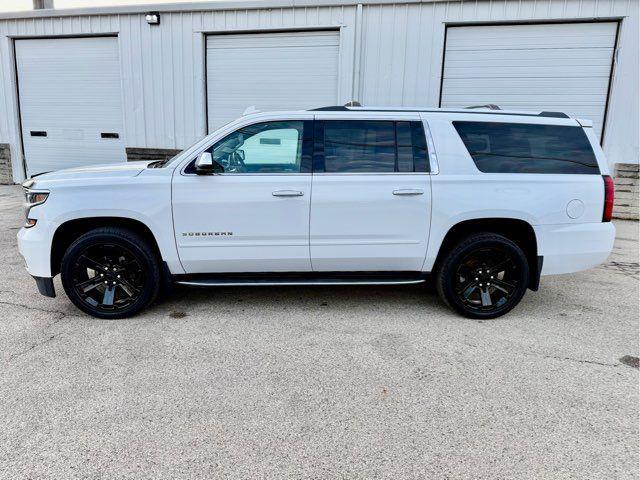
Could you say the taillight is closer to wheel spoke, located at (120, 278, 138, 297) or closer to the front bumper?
wheel spoke, located at (120, 278, 138, 297)

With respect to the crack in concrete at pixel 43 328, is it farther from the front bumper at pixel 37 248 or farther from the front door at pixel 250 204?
the front door at pixel 250 204

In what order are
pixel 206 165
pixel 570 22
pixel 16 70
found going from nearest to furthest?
pixel 206 165 → pixel 570 22 → pixel 16 70

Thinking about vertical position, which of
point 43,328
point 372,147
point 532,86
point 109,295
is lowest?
point 43,328

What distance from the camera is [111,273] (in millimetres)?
4066

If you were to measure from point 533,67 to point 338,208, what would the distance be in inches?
266

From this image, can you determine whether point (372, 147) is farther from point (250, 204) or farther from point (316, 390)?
point (316, 390)

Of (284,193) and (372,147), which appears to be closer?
(284,193)

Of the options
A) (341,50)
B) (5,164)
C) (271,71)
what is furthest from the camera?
(5,164)

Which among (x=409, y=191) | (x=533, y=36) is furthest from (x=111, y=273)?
(x=533, y=36)

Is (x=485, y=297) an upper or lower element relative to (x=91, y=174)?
lower

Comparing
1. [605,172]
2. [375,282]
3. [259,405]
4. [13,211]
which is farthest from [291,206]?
[13,211]

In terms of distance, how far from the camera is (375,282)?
4.18m

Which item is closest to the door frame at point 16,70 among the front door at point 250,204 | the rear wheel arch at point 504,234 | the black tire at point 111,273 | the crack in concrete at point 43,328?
the crack in concrete at point 43,328

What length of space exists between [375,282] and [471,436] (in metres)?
1.79
